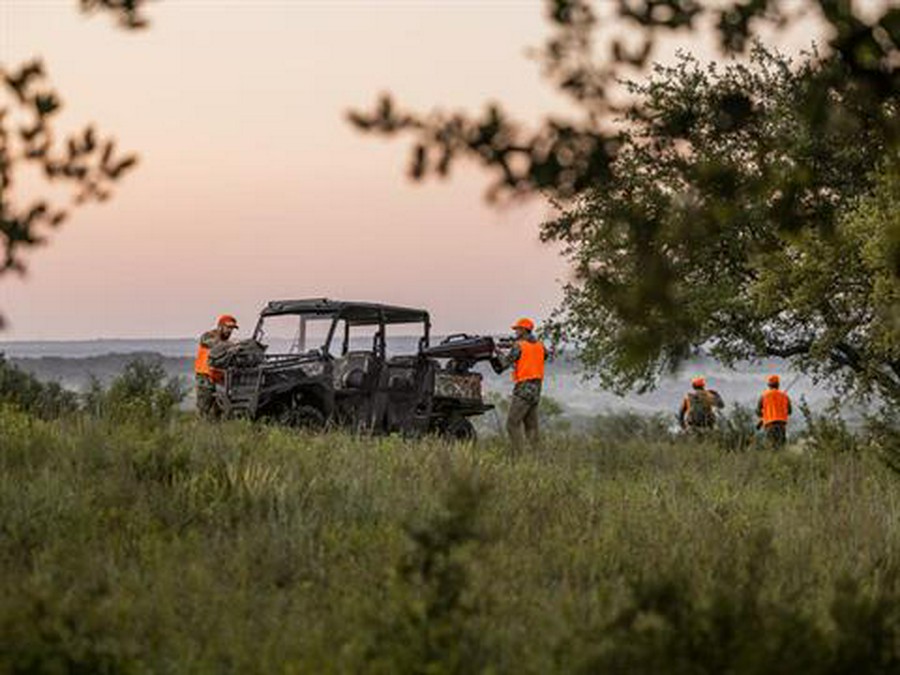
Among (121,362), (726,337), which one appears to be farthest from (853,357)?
(121,362)

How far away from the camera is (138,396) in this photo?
14.3 m

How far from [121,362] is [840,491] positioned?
17.6 metres

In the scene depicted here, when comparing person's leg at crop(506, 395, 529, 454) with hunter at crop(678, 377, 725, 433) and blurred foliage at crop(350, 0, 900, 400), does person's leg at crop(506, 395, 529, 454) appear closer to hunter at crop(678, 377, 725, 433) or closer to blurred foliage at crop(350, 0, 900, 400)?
hunter at crop(678, 377, 725, 433)

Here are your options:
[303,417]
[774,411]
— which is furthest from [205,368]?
[774,411]

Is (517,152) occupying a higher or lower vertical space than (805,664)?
higher

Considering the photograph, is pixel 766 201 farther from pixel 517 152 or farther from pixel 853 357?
pixel 853 357

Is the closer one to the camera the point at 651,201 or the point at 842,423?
the point at 651,201

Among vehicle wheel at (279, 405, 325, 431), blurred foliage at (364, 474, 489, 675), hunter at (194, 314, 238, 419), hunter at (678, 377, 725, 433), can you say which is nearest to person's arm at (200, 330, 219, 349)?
hunter at (194, 314, 238, 419)

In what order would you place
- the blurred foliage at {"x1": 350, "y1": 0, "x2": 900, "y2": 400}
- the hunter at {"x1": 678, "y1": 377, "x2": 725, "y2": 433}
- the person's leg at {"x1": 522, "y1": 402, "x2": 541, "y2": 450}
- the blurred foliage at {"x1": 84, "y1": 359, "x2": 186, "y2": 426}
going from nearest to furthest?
1. the blurred foliage at {"x1": 350, "y1": 0, "x2": 900, "y2": 400}
2. the blurred foliage at {"x1": 84, "y1": 359, "x2": 186, "y2": 426}
3. the person's leg at {"x1": 522, "y1": 402, "x2": 541, "y2": 450}
4. the hunter at {"x1": 678, "y1": 377, "x2": 725, "y2": 433}

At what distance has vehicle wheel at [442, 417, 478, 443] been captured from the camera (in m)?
19.9

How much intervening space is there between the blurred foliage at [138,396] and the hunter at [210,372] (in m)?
0.44

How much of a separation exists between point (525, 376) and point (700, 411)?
8465mm

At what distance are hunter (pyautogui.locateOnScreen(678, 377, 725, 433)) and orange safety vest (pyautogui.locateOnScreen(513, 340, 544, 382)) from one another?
7801 mm

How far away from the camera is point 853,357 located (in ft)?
78.1
